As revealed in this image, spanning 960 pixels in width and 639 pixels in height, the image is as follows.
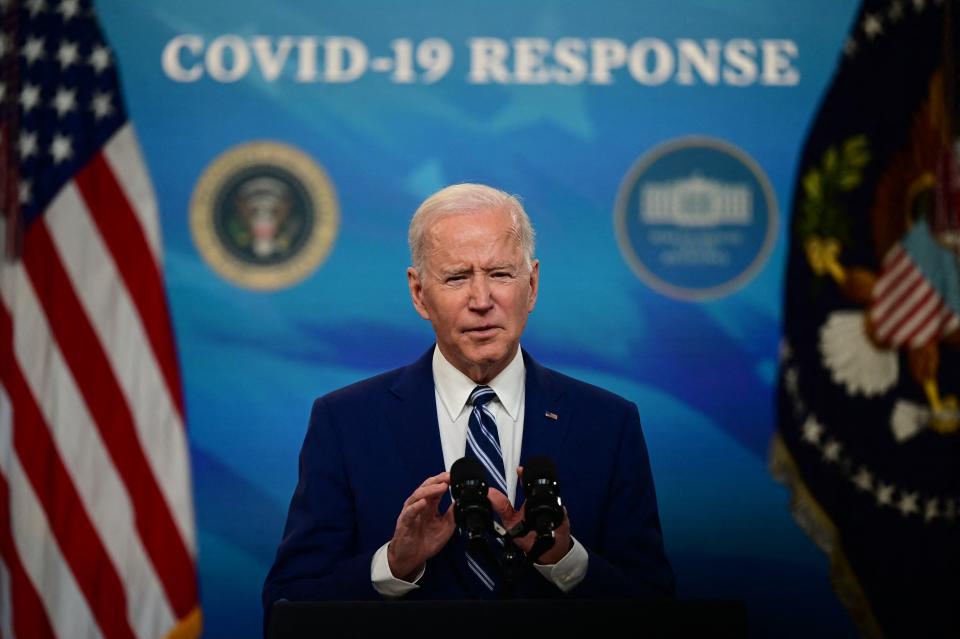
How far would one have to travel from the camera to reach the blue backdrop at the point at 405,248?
13.5ft

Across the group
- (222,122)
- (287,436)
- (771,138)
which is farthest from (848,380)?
(222,122)

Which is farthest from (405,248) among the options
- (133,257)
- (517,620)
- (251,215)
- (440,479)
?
(517,620)

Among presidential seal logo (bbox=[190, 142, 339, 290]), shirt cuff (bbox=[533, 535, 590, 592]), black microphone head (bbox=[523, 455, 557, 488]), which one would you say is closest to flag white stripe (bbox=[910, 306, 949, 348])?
presidential seal logo (bbox=[190, 142, 339, 290])

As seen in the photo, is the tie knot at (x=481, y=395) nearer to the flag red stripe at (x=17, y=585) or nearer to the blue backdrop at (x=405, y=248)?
the blue backdrop at (x=405, y=248)

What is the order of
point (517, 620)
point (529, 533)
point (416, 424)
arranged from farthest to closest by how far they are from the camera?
point (416, 424)
point (529, 533)
point (517, 620)

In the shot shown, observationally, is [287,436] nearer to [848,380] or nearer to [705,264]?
[705,264]

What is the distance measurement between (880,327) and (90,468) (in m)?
2.98

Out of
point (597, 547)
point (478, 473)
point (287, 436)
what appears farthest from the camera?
point (287, 436)

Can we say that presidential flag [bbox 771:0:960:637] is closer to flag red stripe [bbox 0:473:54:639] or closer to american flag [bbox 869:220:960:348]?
american flag [bbox 869:220:960:348]

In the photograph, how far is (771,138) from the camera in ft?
13.9

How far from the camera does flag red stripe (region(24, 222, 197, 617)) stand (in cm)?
411

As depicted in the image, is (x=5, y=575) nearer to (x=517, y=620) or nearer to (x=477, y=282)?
(x=477, y=282)

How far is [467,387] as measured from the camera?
232 centimetres

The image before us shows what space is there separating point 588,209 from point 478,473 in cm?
254
